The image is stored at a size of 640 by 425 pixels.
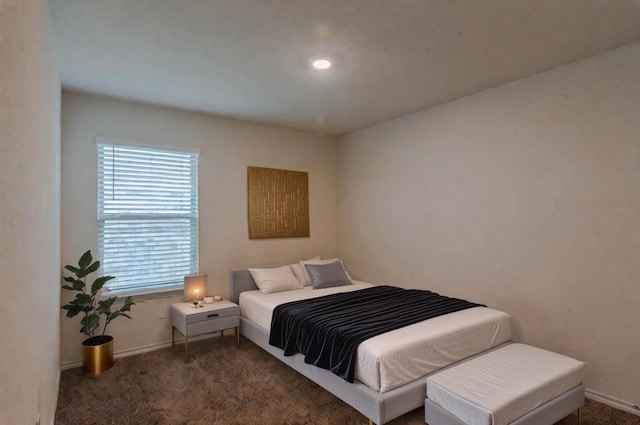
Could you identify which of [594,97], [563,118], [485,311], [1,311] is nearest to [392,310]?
[485,311]

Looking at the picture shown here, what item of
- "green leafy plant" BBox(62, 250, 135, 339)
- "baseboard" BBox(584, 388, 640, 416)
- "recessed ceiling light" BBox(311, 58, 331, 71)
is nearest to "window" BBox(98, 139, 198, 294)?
"green leafy plant" BBox(62, 250, 135, 339)

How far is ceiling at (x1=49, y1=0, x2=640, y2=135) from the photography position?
2223mm

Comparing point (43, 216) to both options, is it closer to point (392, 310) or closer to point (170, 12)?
point (170, 12)

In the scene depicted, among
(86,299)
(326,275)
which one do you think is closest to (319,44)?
(326,275)

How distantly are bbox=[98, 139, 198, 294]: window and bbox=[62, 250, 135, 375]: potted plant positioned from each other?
13.5 inches

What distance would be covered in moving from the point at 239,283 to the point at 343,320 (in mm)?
1767

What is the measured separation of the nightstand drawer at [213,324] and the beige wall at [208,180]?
589 mm

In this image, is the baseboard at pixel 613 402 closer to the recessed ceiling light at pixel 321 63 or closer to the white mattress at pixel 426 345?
the white mattress at pixel 426 345

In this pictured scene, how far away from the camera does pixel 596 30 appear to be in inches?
98.3

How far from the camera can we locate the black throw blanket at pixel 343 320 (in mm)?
2625

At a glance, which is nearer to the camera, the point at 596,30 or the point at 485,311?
the point at 596,30

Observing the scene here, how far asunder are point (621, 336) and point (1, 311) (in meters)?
3.64

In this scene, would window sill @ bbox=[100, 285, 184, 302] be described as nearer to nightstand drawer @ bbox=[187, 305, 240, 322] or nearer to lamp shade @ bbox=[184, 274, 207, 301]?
lamp shade @ bbox=[184, 274, 207, 301]

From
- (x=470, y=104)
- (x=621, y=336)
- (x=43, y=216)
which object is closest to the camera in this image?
(x=43, y=216)
